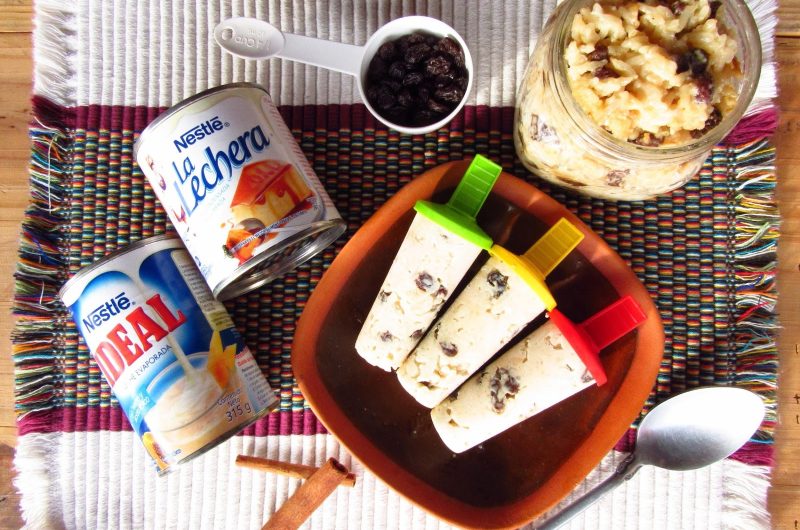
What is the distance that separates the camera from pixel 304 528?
2.76ft

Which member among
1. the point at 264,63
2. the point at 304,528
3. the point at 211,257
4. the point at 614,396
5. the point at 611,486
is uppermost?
the point at 264,63

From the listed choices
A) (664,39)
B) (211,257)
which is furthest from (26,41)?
(664,39)

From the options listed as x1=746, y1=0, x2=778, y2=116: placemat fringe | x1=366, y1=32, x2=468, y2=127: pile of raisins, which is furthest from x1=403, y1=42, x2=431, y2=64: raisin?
x1=746, y1=0, x2=778, y2=116: placemat fringe

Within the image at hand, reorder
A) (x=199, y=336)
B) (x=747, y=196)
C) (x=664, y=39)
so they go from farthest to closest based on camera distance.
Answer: (x=747, y=196), (x=199, y=336), (x=664, y=39)

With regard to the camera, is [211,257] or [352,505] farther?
[352,505]

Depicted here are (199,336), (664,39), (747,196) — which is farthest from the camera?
(747,196)

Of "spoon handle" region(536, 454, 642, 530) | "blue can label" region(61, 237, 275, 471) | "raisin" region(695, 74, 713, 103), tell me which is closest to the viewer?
"raisin" region(695, 74, 713, 103)

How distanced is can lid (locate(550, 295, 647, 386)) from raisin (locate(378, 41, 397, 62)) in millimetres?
384

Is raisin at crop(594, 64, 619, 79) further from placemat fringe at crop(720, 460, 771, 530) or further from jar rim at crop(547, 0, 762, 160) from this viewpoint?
placemat fringe at crop(720, 460, 771, 530)

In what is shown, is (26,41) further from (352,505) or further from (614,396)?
(614,396)

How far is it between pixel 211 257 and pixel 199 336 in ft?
0.34

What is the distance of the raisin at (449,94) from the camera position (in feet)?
2.40

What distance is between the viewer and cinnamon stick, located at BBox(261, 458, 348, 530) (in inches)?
31.4

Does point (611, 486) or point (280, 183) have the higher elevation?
point (280, 183)
